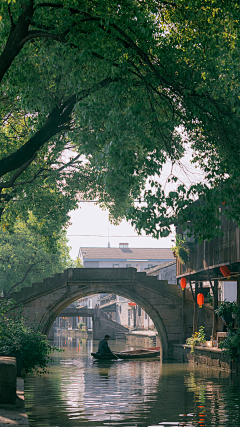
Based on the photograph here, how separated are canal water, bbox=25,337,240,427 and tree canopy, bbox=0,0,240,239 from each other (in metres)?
3.57

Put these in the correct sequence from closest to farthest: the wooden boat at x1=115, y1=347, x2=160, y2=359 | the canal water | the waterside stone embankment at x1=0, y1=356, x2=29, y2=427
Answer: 1. the waterside stone embankment at x1=0, y1=356, x2=29, y2=427
2. the canal water
3. the wooden boat at x1=115, y1=347, x2=160, y2=359

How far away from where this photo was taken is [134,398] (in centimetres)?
1191

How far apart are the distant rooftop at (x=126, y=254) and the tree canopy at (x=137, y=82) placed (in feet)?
213

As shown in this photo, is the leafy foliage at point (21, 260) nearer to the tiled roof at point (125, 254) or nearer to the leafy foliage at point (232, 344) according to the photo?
the leafy foliage at point (232, 344)

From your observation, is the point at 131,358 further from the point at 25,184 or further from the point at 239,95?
the point at 239,95

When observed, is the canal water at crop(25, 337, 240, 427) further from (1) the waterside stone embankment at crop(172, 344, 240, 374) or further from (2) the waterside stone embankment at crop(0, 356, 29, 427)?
(2) the waterside stone embankment at crop(0, 356, 29, 427)

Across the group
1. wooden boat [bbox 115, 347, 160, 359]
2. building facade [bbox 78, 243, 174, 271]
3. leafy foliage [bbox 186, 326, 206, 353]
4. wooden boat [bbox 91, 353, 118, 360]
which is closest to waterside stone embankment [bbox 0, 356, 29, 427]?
leafy foliage [bbox 186, 326, 206, 353]

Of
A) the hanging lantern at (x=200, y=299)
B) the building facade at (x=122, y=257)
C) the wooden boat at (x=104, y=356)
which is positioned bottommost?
the wooden boat at (x=104, y=356)

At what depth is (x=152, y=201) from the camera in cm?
791

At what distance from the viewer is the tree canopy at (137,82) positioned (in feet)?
26.5

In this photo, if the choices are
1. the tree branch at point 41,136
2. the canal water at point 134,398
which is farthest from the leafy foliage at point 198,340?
the tree branch at point 41,136

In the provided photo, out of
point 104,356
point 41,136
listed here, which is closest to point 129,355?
point 104,356

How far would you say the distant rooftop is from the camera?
75.2 meters

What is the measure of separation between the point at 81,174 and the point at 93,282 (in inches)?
344
